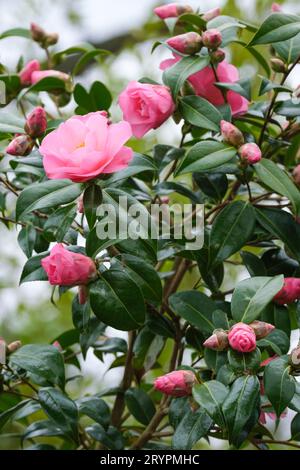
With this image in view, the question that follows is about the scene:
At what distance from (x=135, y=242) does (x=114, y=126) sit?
0.47ft

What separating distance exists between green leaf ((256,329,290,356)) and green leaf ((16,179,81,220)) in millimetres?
289

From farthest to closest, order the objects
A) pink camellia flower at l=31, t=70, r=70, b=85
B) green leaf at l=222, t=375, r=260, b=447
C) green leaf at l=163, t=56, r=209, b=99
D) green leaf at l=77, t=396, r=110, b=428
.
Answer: pink camellia flower at l=31, t=70, r=70, b=85
green leaf at l=77, t=396, r=110, b=428
green leaf at l=163, t=56, r=209, b=99
green leaf at l=222, t=375, r=260, b=447

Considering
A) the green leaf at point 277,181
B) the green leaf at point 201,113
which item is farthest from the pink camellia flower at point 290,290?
the green leaf at point 201,113

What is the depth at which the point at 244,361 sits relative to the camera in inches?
32.9

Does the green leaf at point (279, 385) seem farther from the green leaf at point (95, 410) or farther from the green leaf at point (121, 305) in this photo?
the green leaf at point (95, 410)

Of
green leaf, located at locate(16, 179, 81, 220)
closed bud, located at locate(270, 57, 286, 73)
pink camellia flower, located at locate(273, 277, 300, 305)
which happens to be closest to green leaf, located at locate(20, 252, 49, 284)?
green leaf, located at locate(16, 179, 81, 220)

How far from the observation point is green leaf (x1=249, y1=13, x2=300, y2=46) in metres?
0.94

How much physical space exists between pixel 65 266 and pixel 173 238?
19 cm

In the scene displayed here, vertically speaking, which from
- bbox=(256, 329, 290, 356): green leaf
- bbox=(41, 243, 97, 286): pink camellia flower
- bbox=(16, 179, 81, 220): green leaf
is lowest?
bbox=(256, 329, 290, 356): green leaf

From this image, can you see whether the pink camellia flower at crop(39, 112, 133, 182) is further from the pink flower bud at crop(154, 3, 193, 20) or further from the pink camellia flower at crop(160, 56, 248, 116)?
the pink flower bud at crop(154, 3, 193, 20)

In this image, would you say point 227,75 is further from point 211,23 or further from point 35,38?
point 35,38

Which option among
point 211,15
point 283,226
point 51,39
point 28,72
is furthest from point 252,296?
point 51,39
